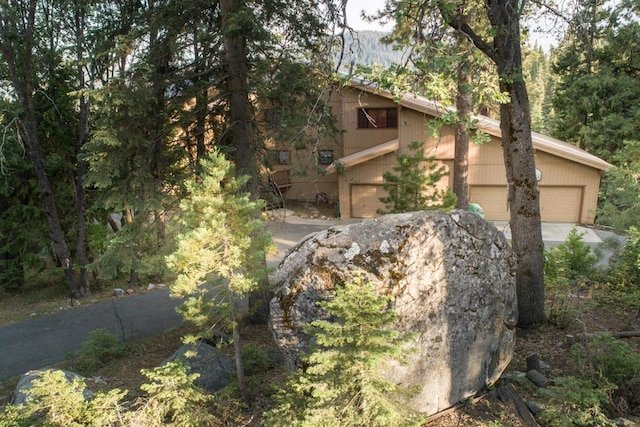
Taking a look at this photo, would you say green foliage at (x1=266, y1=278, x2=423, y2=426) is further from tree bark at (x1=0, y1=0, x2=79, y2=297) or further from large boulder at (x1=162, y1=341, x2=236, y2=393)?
tree bark at (x1=0, y1=0, x2=79, y2=297)

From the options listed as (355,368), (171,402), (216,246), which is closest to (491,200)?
(216,246)

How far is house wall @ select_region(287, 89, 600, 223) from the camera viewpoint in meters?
17.9

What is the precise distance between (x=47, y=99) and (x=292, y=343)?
11675mm

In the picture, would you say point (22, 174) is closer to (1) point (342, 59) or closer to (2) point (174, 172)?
(2) point (174, 172)

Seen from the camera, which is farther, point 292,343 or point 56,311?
point 56,311

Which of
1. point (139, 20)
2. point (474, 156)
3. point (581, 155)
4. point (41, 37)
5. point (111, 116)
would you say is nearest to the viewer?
point (111, 116)

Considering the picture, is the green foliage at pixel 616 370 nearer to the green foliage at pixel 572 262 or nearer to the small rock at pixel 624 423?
the small rock at pixel 624 423

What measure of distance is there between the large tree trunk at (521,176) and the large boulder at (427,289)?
1.84 meters

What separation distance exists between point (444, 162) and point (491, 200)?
298 cm

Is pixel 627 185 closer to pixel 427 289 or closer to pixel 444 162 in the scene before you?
pixel 427 289

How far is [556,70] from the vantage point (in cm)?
2098

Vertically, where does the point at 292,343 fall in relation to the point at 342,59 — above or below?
below

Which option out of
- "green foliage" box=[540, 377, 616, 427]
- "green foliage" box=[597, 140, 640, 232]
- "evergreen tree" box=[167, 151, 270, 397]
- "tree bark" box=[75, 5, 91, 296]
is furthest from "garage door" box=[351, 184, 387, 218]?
"green foliage" box=[540, 377, 616, 427]

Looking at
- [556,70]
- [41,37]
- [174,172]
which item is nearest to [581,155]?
[556,70]
